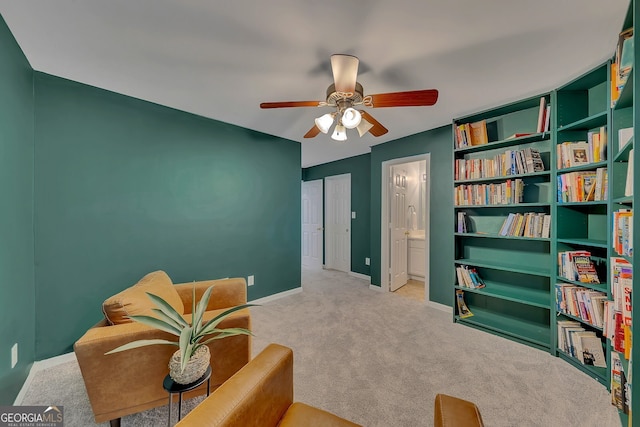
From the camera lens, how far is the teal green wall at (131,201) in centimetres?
197

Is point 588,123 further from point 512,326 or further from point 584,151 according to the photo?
point 512,326

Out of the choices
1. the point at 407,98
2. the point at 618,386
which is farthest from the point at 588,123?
the point at 618,386

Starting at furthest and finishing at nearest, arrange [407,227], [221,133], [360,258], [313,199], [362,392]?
[313,199]
[360,258]
[407,227]
[221,133]
[362,392]

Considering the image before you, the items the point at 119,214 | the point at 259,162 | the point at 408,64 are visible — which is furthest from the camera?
the point at 259,162

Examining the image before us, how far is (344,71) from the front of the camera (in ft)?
5.02

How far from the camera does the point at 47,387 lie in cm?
170

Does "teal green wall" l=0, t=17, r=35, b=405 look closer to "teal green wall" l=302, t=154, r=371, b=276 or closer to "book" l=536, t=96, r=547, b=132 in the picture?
"book" l=536, t=96, r=547, b=132

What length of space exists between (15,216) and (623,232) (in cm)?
363

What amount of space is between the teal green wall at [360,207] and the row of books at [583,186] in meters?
2.64

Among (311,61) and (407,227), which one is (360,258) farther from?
(311,61)

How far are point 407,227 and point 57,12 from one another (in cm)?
→ 441

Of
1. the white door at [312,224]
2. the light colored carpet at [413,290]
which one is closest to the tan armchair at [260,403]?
the light colored carpet at [413,290]

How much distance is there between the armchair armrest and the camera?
6.40 ft

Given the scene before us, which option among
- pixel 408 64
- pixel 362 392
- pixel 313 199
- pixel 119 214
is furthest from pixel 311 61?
pixel 313 199
